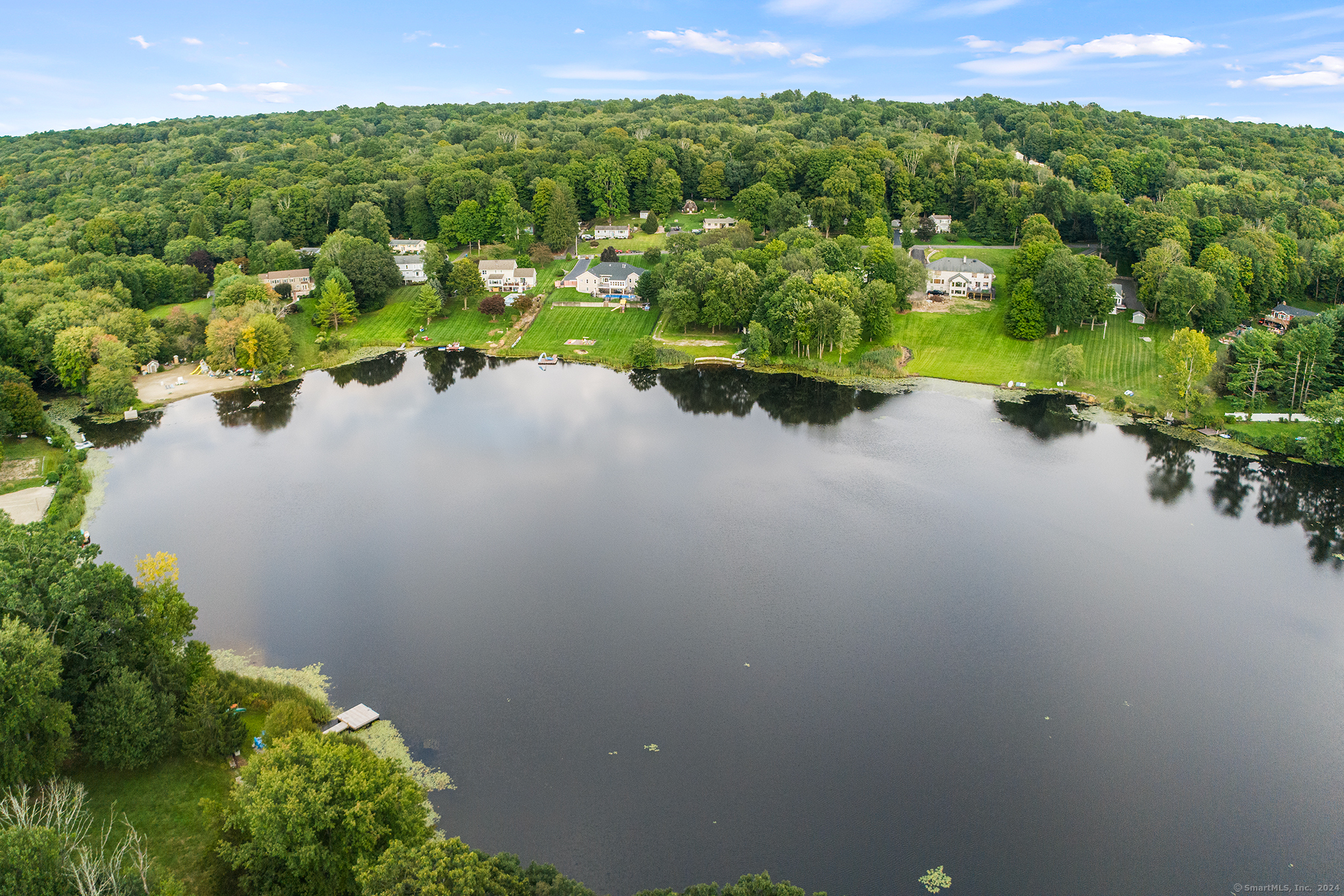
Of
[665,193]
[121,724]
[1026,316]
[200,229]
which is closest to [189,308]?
[200,229]

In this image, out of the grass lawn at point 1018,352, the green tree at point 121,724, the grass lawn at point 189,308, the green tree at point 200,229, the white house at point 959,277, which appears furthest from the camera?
the green tree at point 200,229

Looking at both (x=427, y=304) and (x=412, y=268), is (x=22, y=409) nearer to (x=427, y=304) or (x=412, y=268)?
(x=427, y=304)

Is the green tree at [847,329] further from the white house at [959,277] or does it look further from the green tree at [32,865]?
the green tree at [32,865]

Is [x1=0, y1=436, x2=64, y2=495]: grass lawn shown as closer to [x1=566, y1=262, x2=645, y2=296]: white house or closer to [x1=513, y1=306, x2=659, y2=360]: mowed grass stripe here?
[x1=513, y1=306, x2=659, y2=360]: mowed grass stripe

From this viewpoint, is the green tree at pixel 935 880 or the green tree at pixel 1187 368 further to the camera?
the green tree at pixel 1187 368

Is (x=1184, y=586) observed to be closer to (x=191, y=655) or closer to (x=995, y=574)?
(x=995, y=574)

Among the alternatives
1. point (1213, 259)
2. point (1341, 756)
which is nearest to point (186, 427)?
point (1341, 756)

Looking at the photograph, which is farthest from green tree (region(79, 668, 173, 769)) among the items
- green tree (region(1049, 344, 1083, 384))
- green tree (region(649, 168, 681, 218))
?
green tree (region(649, 168, 681, 218))

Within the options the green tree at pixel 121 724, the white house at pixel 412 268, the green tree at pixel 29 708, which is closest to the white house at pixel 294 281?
the white house at pixel 412 268
